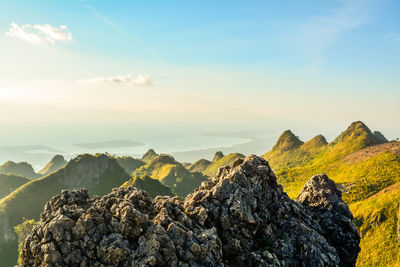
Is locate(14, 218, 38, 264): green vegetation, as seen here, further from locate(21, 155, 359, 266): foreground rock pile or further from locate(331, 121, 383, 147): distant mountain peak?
→ locate(331, 121, 383, 147): distant mountain peak

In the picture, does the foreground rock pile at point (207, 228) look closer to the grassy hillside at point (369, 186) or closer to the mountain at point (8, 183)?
the grassy hillside at point (369, 186)

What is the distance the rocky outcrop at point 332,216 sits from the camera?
39.1 meters

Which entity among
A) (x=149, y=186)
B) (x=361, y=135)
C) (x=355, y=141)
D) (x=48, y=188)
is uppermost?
(x=361, y=135)

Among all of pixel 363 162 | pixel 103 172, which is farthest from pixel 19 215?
pixel 363 162

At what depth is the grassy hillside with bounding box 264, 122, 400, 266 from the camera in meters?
63.7

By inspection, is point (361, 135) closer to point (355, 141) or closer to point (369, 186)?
point (355, 141)

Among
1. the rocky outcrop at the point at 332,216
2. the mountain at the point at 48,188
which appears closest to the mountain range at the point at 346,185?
the mountain at the point at 48,188

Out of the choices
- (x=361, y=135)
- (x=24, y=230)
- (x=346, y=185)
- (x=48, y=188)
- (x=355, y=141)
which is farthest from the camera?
(x=361, y=135)

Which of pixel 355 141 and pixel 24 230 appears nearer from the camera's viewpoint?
pixel 24 230

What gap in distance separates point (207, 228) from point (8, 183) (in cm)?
20321

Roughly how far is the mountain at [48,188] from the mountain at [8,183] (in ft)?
149

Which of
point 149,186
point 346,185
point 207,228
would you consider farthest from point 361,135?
point 207,228

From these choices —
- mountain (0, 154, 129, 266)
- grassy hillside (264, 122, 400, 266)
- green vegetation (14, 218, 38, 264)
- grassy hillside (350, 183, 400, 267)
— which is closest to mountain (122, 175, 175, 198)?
mountain (0, 154, 129, 266)

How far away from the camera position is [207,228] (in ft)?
109
